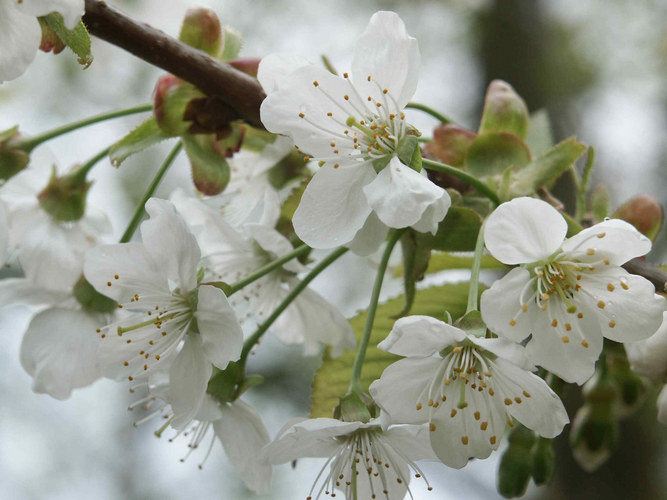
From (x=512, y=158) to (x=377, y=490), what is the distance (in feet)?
1.23

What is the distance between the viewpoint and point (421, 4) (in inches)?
137

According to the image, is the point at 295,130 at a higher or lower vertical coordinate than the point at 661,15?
lower

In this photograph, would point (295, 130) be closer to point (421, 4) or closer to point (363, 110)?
point (363, 110)

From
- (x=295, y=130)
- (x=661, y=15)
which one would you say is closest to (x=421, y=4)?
(x=661, y=15)

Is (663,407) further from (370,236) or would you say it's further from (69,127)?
(69,127)

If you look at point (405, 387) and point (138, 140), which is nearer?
point (405, 387)

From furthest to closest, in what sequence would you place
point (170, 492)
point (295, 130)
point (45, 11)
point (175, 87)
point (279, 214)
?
point (170, 492), point (279, 214), point (175, 87), point (295, 130), point (45, 11)

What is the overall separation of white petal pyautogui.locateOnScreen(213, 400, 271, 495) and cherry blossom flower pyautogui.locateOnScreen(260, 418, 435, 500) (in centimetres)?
7

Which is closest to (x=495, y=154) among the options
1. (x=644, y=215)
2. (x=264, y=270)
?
(x=644, y=215)

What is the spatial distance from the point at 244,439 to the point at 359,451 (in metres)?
0.14

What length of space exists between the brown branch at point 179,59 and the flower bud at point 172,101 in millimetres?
17

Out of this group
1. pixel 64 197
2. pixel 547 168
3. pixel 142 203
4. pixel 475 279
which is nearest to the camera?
pixel 475 279

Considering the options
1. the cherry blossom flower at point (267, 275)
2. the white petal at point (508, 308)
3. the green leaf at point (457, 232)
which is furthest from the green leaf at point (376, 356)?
the white petal at point (508, 308)

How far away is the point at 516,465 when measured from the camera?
95 centimetres
